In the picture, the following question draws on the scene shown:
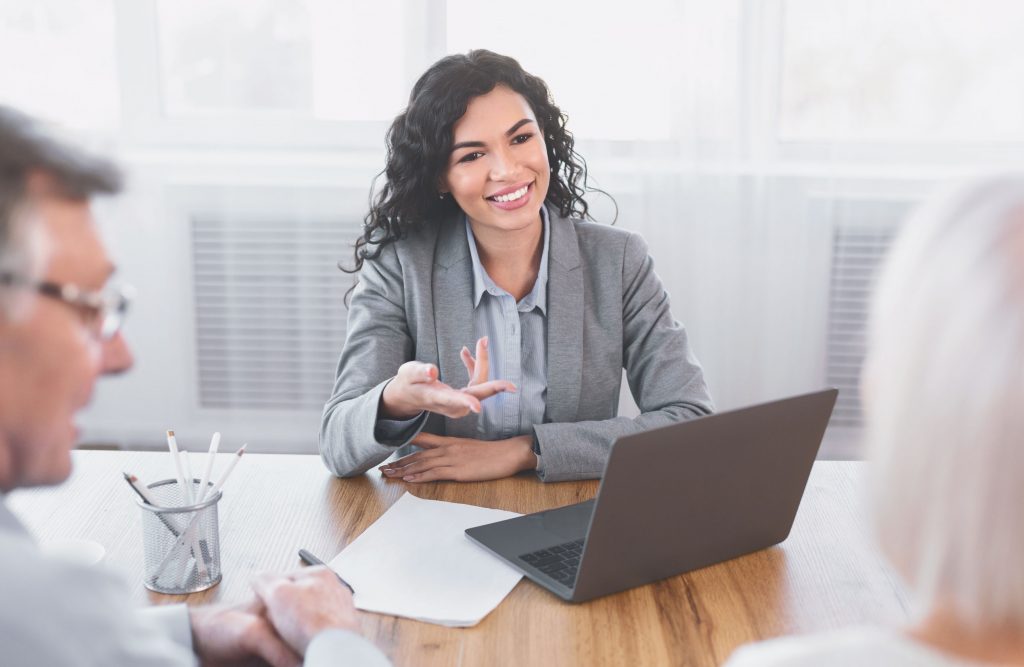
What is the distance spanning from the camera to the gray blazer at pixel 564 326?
1.72 metres

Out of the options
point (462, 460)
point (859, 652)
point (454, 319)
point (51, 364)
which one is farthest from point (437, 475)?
point (859, 652)

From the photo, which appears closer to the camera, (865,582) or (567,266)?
(865,582)

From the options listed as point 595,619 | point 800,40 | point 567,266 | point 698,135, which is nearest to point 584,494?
point 595,619

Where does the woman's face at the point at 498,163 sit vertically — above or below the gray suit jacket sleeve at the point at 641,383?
above

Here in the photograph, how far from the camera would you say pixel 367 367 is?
1.69 meters

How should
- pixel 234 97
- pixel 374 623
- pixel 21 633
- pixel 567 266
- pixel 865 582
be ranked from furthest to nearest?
1. pixel 234 97
2. pixel 567 266
3. pixel 865 582
4. pixel 374 623
5. pixel 21 633

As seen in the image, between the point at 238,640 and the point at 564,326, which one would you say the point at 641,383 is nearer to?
the point at 564,326

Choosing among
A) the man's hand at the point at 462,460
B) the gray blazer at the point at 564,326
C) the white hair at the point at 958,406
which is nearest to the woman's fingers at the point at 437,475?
the man's hand at the point at 462,460

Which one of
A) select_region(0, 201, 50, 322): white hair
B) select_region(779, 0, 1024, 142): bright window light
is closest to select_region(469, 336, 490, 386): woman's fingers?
select_region(0, 201, 50, 322): white hair

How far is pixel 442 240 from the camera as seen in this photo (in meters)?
1.88

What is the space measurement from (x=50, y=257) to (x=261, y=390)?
256 cm

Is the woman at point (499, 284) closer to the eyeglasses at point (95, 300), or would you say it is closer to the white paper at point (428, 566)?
the white paper at point (428, 566)

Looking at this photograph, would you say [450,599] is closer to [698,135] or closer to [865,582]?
[865,582]

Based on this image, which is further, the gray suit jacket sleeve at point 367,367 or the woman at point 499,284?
the woman at point 499,284
